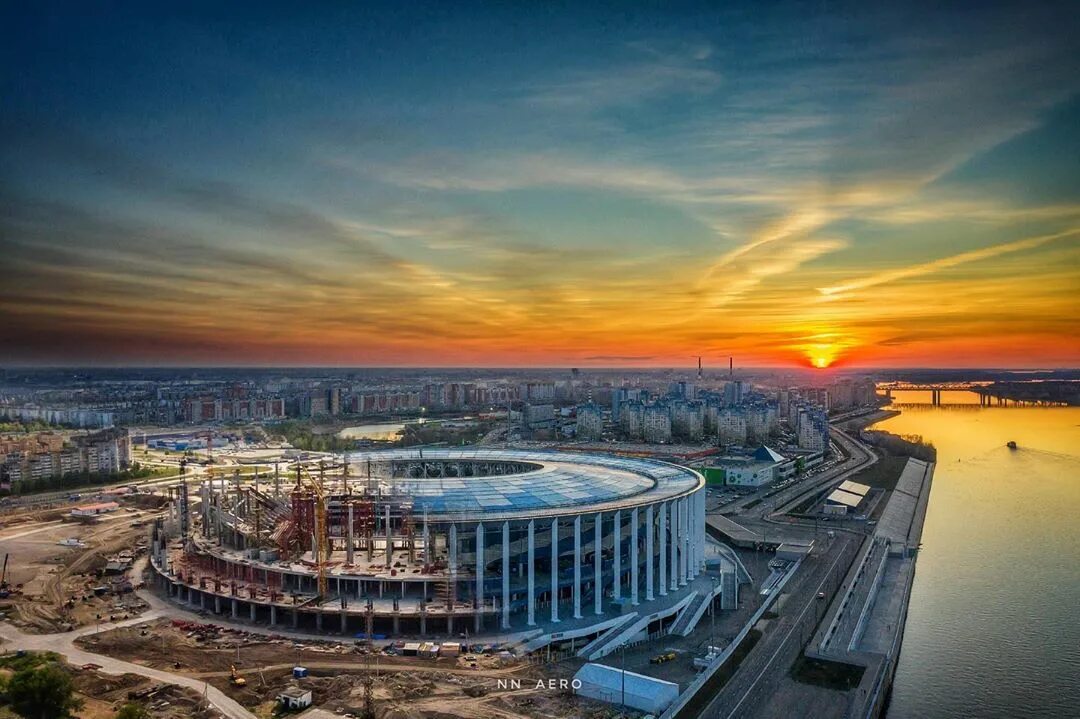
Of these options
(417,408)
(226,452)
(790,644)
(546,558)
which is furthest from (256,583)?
(417,408)

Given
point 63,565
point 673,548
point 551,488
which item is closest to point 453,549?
point 551,488

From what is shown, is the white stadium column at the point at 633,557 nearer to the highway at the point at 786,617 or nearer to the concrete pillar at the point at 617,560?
the concrete pillar at the point at 617,560

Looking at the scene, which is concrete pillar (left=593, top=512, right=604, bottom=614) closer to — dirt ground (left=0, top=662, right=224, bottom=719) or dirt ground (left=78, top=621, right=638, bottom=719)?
dirt ground (left=78, top=621, right=638, bottom=719)

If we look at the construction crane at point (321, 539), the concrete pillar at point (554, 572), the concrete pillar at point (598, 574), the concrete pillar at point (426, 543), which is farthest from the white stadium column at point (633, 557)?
the construction crane at point (321, 539)

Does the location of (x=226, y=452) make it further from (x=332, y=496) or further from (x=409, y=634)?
(x=409, y=634)

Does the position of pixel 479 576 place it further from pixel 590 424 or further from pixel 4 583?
pixel 590 424

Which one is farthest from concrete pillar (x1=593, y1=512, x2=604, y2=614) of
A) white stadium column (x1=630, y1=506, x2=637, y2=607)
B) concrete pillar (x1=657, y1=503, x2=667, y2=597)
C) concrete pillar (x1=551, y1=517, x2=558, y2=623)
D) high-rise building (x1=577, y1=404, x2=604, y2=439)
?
high-rise building (x1=577, y1=404, x2=604, y2=439)
